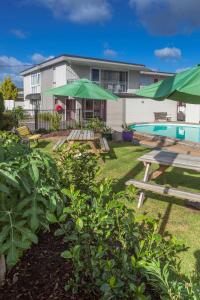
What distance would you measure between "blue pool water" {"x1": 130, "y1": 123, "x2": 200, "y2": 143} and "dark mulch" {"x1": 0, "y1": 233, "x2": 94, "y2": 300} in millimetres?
20584

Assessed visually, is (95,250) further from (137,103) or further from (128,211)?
(137,103)

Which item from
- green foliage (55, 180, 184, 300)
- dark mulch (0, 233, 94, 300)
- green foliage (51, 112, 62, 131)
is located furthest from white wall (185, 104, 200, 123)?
dark mulch (0, 233, 94, 300)

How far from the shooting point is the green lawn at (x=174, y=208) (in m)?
4.10

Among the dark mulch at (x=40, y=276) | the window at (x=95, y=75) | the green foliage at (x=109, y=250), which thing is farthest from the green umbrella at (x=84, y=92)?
the window at (x=95, y=75)

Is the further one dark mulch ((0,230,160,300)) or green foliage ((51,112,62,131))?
green foliage ((51,112,62,131))

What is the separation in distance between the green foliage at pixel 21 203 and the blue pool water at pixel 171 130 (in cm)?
2100

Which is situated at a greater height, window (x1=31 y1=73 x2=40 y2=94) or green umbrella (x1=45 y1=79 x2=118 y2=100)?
window (x1=31 y1=73 x2=40 y2=94)

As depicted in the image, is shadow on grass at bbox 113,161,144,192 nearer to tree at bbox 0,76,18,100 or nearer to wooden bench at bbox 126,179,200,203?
wooden bench at bbox 126,179,200,203

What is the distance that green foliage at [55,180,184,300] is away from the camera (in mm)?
2170

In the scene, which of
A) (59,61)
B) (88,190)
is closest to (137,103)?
(59,61)

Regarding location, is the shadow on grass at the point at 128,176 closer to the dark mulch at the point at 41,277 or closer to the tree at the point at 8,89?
the dark mulch at the point at 41,277

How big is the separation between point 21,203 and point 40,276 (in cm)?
82

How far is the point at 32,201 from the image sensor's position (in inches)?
90.8

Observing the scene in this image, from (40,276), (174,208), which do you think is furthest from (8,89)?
(40,276)
